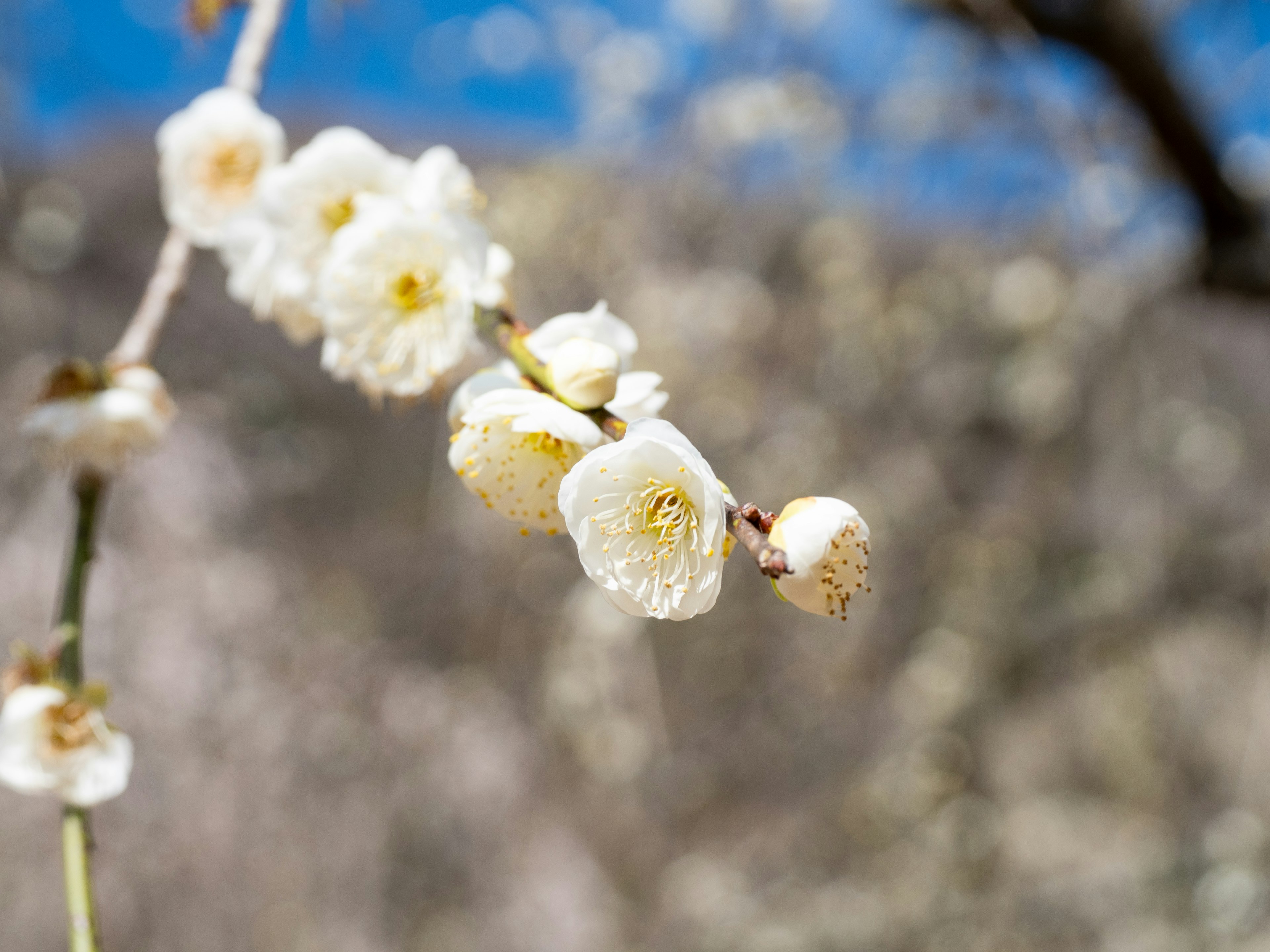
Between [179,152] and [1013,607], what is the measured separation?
8.11 feet

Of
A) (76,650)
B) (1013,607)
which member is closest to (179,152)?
(76,650)

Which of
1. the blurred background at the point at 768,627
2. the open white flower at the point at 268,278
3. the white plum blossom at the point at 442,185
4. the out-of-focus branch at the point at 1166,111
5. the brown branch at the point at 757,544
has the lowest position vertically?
the blurred background at the point at 768,627

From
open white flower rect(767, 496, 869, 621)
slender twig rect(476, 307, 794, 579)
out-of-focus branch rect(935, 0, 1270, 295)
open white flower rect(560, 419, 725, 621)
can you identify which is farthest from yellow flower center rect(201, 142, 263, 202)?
out-of-focus branch rect(935, 0, 1270, 295)

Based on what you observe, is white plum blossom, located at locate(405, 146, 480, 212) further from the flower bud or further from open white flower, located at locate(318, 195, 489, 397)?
the flower bud

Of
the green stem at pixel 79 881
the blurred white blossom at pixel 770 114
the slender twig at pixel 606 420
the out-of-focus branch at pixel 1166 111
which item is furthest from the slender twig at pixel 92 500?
the blurred white blossom at pixel 770 114

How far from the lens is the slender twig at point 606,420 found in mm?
347

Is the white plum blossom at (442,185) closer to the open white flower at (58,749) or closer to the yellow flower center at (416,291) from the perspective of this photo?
the yellow flower center at (416,291)

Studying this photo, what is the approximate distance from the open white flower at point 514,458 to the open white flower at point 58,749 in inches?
12.8

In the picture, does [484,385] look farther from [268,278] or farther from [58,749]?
[58,749]

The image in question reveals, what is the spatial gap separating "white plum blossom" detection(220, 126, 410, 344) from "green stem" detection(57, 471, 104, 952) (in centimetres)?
20

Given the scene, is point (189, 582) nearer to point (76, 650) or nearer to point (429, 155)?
point (76, 650)

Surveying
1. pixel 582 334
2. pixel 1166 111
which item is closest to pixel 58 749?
pixel 582 334

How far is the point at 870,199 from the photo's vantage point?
92.7 inches

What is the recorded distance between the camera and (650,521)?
0.49 metres
